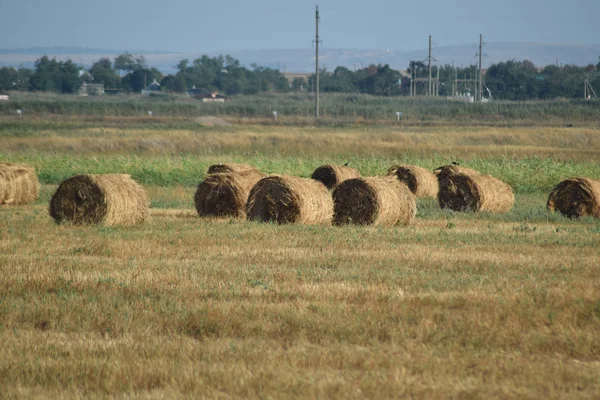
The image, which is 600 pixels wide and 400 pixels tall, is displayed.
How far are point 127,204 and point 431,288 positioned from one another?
892cm

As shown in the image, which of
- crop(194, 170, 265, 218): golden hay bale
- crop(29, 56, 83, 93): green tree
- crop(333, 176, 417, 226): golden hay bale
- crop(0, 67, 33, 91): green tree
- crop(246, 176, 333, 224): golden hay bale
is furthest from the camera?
crop(0, 67, 33, 91): green tree

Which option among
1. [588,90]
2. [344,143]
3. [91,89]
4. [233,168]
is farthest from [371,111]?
[91,89]

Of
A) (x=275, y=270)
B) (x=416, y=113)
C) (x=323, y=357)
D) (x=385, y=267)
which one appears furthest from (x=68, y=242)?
(x=416, y=113)

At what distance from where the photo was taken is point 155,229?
18375 millimetres

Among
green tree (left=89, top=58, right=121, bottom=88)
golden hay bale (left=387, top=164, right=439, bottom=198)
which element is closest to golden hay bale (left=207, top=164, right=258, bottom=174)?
golden hay bale (left=387, top=164, right=439, bottom=198)

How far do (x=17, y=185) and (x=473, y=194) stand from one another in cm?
1146

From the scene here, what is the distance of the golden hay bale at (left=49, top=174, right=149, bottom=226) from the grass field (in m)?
0.38

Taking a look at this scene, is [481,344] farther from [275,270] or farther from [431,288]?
[275,270]

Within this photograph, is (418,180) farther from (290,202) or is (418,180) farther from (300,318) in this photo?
(300,318)

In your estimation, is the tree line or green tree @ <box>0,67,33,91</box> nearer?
the tree line

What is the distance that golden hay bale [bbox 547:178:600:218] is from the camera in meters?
21.8

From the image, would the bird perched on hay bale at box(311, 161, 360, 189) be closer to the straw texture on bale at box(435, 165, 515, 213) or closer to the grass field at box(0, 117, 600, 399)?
the straw texture on bale at box(435, 165, 515, 213)

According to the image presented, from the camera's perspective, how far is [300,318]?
10031 millimetres

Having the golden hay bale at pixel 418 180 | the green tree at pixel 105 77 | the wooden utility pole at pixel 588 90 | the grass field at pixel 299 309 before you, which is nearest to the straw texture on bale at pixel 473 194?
the golden hay bale at pixel 418 180
